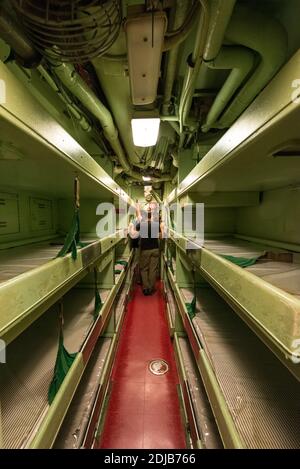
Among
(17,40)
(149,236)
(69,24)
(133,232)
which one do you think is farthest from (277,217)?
(133,232)

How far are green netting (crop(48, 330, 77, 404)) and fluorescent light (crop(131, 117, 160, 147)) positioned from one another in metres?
1.62

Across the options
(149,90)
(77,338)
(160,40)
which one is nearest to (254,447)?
(77,338)

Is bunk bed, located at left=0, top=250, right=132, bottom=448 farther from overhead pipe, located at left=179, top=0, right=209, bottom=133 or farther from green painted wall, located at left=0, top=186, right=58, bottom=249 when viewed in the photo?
overhead pipe, located at left=179, top=0, right=209, bottom=133

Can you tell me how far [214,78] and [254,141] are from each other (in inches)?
58.6

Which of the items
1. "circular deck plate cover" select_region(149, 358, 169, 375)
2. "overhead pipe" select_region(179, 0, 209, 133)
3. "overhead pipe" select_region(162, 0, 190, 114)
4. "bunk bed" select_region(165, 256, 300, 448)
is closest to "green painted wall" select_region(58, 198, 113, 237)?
"overhead pipe" select_region(162, 0, 190, 114)

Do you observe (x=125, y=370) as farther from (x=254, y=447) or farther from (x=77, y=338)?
(x=254, y=447)

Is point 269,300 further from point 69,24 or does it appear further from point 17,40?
point 17,40

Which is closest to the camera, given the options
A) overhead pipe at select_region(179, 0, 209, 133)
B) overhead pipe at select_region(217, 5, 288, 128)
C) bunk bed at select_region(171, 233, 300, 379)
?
bunk bed at select_region(171, 233, 300, 379)

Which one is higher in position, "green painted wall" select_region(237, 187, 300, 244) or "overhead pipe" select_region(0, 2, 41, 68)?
"overhead pipe" select_region(0, 2, 41, 68)

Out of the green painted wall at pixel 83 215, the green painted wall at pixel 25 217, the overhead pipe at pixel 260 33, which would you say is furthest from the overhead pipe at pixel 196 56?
the green painted wall at pixel 25 217

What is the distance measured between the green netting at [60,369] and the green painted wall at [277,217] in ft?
4.75

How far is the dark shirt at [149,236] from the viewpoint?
15.0ft

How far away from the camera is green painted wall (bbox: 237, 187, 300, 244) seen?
1329mm

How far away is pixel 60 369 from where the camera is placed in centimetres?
87
